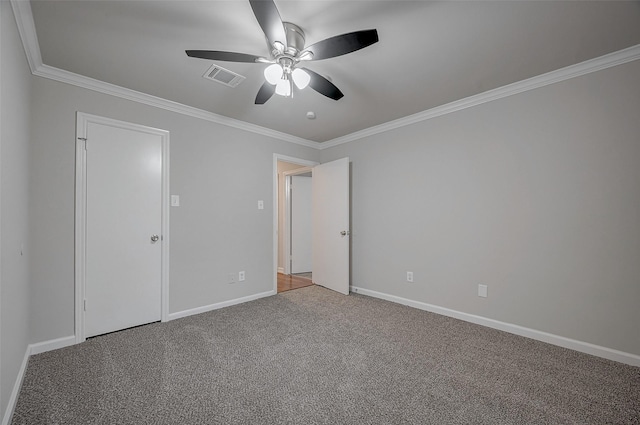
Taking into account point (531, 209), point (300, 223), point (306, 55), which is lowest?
point (300, 223)

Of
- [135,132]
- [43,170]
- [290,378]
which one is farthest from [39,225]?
[290,378]

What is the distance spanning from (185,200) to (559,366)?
3836mm

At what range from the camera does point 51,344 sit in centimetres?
233

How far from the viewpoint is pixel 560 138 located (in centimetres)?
244

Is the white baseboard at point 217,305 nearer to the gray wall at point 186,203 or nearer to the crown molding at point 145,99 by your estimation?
the gray wall at point 186,203

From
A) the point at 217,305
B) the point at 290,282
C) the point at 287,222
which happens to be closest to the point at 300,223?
the point at 287,222

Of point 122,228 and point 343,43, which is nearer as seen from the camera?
point 343,43

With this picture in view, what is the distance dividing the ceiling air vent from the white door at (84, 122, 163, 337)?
102 cm

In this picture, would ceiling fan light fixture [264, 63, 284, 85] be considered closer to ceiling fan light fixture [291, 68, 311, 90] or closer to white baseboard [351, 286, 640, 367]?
ceiling fan light fixture [291, 68, 311, 90]

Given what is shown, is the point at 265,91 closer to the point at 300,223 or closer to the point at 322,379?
the point at 322,379

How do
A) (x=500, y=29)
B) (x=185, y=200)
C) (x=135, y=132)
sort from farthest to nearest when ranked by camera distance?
(x=185, y=200) → (x=135, y=132) → (x=500, y=29)

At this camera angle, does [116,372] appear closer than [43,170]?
Yes

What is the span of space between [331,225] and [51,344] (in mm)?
3281

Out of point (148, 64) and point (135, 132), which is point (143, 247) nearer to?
point (135, 132)
